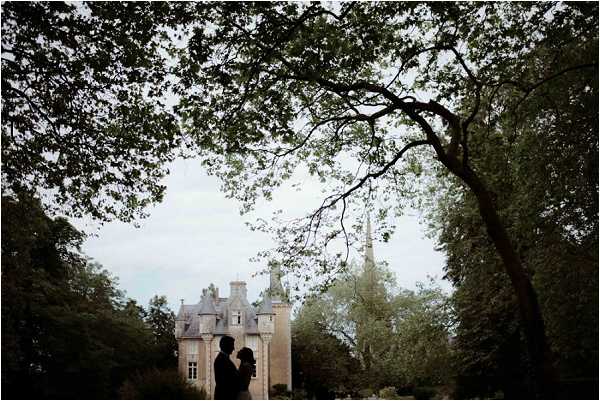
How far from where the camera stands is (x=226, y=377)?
261 inches

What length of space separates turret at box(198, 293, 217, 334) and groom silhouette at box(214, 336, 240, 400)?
69.7ft

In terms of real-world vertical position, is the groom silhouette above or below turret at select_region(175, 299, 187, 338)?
below

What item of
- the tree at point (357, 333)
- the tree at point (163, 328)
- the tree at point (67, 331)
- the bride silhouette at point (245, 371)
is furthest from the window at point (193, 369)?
the bride silhouette at point (245, 371)

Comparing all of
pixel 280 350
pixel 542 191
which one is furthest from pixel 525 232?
pixel 280 350

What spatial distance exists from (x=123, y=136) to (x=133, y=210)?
1.23m

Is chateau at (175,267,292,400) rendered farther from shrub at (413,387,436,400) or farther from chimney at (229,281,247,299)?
shrub at (413,387,436,400)

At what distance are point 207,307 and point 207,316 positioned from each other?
0.43 meters

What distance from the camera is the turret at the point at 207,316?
2748 centimetres

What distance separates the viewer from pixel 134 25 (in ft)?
27.9

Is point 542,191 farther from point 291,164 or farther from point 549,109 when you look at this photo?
point 291,164

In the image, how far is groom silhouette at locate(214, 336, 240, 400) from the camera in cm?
658

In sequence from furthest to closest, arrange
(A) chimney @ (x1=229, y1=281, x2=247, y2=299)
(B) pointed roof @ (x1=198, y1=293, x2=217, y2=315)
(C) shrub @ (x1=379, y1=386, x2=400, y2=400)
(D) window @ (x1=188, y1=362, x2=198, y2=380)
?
1. (A) chimney @ (x1=229, y1=281, x2=247, y2=299)
2. (B) pointed roof @ (x1=198, y1=293, x2=217, y2=315)
3. (D) window @ (x1=188, y1=362, x2=198, y2=380)
4. (C) shrub @ (x1=379, y1=386, x2=400, y2=400)

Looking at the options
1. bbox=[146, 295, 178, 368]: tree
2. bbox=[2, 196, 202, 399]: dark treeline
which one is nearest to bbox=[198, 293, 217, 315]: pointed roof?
bbox=[146, 295, 178, 368]: tree

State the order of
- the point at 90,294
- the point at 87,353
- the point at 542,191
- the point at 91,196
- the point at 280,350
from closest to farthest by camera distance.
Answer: the point at 91,196
the point at 542,191
the point at 87,353
the point at 90,294
the point at 280,350
